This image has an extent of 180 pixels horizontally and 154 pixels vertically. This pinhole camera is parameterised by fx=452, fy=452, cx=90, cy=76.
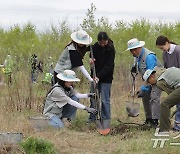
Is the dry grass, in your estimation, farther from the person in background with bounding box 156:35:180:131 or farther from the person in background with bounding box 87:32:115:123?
the person in background with bounding box 156:35:180:131

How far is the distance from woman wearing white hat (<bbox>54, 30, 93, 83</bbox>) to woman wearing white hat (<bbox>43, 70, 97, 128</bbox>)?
26cm

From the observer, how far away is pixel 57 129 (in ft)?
22.6

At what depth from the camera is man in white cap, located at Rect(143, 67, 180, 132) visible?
6.28m

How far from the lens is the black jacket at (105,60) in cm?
747

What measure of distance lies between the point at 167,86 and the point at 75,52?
1704mm

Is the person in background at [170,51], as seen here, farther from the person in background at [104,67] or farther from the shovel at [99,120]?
the shovel at [99,120]

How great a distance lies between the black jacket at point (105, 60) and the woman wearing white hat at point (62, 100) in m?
0.37

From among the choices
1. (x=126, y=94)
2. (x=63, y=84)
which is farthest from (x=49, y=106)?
(x=126, y=94)

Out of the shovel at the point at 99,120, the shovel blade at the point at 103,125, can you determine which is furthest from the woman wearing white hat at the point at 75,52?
the shovel blade at the point at 103,125

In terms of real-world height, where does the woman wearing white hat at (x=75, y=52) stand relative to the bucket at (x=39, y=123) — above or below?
above

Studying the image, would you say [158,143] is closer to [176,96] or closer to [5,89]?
[176,96]

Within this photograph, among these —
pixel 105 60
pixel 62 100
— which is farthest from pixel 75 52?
pixel 62 100

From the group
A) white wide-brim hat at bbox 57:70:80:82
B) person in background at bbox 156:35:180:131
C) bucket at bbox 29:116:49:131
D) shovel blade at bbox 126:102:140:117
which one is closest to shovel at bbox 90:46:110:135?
white wide-brim hat at bbox 57:70:80:82

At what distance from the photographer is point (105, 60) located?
7.55 meters
